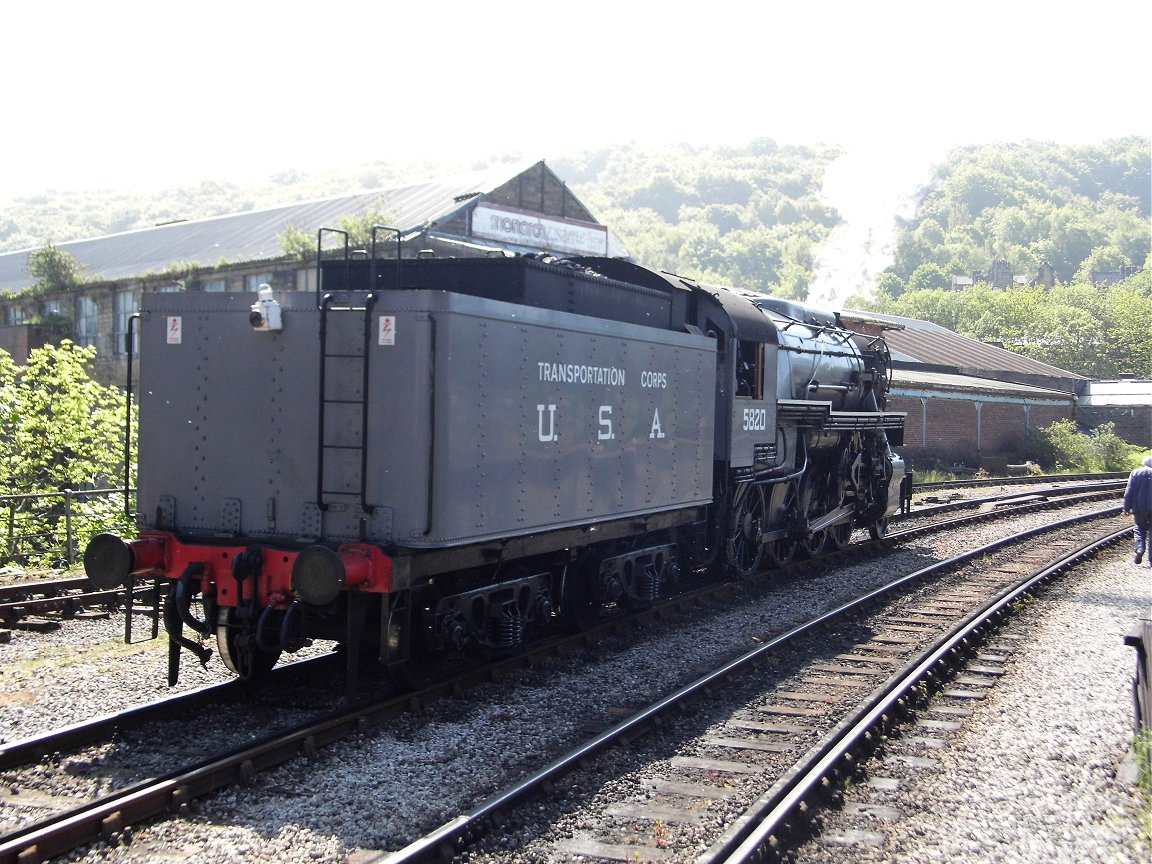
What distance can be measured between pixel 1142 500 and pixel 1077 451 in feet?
89.3

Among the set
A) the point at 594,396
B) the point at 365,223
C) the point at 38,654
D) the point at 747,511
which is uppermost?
the point at 365,223

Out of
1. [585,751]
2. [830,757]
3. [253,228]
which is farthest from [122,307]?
[830,757]

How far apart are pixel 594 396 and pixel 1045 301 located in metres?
101

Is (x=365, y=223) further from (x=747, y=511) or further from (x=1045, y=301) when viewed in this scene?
(x=1045, y=301)

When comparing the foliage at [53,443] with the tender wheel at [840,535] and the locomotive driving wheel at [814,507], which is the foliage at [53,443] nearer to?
the locomotive driving wheel at [814,507]

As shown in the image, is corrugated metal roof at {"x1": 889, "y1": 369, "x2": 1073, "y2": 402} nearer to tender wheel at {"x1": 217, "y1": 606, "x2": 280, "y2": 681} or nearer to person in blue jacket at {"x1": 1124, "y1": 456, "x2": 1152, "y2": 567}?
person in blue jacket at {"x1": 1124, "y1": 456, "x2": 1152, "y2": 567}

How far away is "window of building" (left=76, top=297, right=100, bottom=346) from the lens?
36.9m

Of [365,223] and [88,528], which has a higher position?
[365,223]

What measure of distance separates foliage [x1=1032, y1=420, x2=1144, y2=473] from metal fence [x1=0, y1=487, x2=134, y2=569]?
33129 millimetres

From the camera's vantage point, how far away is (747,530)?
13281 millimetres

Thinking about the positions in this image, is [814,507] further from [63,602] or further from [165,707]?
[165,707]

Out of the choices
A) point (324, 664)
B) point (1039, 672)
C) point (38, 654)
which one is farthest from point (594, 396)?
point (38, 654)

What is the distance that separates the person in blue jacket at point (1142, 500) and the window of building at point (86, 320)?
31.9 m

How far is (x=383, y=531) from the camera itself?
7.43 meters
